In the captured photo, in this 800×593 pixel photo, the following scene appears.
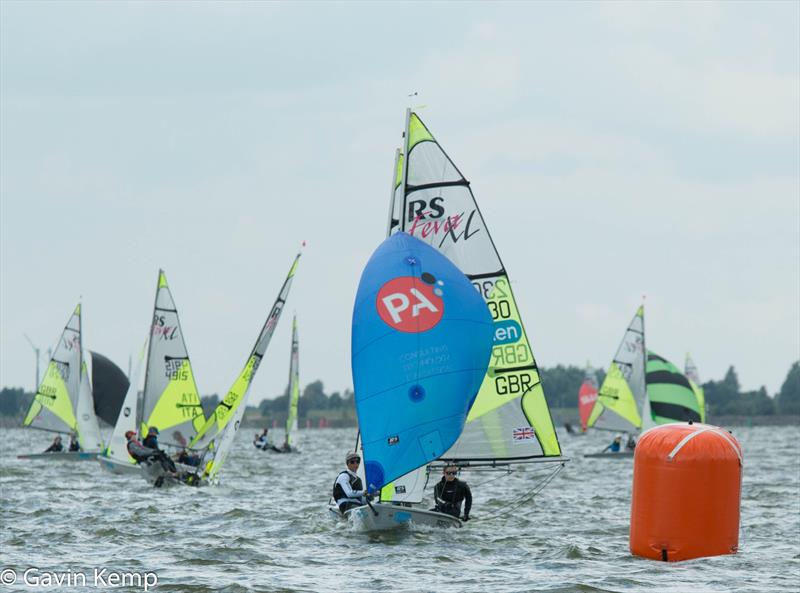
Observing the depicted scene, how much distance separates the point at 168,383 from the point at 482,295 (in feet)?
68.9

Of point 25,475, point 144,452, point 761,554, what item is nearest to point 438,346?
point 761,554

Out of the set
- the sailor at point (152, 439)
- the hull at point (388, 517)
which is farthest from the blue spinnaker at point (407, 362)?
the sailor at point (152, 439)

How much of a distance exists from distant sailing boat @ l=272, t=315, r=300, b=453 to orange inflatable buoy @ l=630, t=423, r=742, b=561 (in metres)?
45.1

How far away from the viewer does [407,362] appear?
1791 centimetres

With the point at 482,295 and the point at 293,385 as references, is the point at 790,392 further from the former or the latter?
the point at 482,295

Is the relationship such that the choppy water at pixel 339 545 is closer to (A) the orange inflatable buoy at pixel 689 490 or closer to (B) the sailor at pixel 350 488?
(A) the orange inflatable buoy at pixel 689 490

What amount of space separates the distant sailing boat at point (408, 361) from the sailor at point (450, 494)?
141 cm

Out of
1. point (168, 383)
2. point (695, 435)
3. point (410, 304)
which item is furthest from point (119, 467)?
point (695, 435)

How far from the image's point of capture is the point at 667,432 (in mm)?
14914

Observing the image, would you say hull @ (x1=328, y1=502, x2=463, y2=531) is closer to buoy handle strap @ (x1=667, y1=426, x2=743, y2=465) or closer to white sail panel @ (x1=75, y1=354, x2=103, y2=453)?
buoy handle strap @ (x1=667, y1=426, x2=743, y2=465)

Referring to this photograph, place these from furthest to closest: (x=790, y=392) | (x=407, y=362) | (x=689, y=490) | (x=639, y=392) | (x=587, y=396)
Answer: (x=790, y=392), (x=587, y=396), (x=639, y=392), (x=407, y=362), (x=689, y=490)

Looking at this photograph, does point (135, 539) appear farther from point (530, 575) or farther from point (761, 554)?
point (761, 554)

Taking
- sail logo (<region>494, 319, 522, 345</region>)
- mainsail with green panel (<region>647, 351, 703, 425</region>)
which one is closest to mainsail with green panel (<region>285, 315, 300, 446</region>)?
mainsail with green panel (<region>647, 351, 703, 425</region>)

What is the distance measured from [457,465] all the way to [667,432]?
19.0 ft
